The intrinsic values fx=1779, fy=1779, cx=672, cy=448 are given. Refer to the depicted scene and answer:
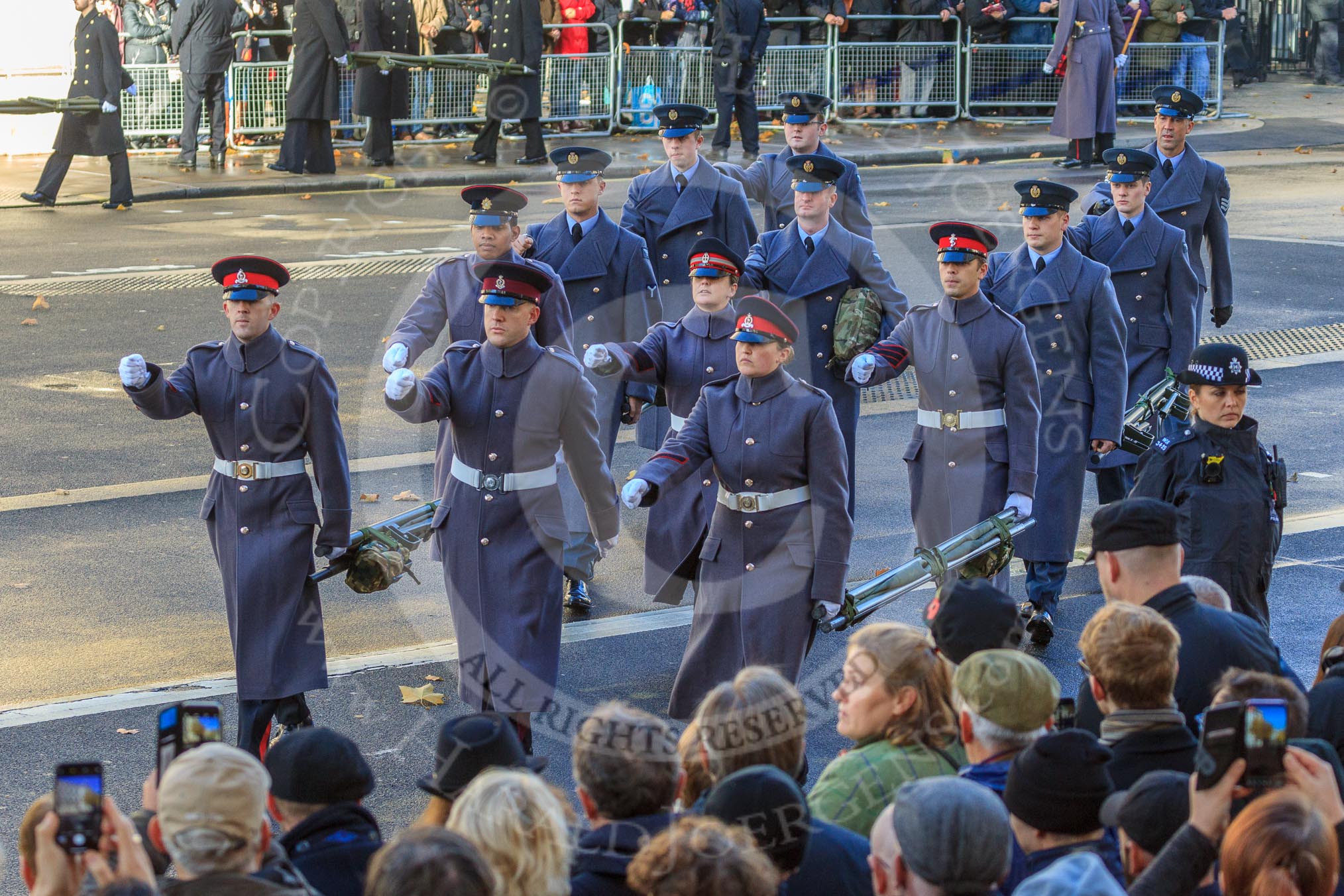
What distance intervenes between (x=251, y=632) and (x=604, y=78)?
700 inches

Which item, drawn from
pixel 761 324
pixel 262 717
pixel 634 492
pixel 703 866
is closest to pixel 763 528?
pixel 634 492

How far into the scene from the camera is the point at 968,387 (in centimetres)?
759

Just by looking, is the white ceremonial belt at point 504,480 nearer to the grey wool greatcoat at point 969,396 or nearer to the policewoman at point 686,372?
the policewoman at point 686,372

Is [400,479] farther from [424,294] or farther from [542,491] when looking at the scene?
[542,491]

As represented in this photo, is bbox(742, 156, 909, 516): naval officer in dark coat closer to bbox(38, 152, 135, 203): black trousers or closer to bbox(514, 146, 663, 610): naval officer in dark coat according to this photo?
bbox(514, 146, 663, 610): naval officer in dark coat

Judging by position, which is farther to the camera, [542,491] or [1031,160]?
[1031,160]

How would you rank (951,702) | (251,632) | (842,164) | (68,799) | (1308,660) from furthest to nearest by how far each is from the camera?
1. (842,164)
2. (1308,660)
3. (251,632)
4. (951,702)
5. (68,799)

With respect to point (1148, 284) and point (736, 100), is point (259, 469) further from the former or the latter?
point (736, 100)

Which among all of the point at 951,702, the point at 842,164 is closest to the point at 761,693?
the point at 951,702

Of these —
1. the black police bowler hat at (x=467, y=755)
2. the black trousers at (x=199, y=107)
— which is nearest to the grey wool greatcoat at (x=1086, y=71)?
the black trousers at (x=199, y=107)

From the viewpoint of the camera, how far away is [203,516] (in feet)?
21.9

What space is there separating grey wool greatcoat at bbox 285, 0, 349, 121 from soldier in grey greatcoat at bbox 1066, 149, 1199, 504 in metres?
12.9

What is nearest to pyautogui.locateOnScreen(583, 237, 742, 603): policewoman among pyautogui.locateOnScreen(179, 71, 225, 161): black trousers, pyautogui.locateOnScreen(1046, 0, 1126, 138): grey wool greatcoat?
pyautogui.locateOnScreen(1046, 0, 1126, 138): grey wool greatcoat

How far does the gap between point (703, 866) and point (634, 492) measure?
307cm
